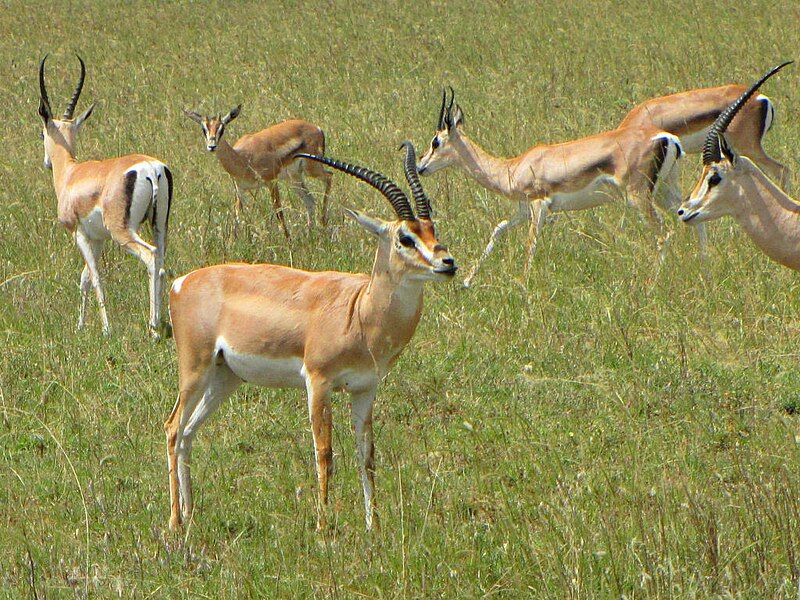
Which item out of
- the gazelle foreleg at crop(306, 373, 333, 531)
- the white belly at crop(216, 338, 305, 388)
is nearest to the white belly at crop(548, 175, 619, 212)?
the white belly at crop(216, 338, 305, 388)

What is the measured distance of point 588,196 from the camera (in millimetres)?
7738

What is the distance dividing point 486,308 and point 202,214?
112 inches

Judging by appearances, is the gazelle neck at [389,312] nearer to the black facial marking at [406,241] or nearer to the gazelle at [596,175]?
the black facial marking at [406,241]

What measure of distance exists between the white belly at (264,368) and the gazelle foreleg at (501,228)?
2512mm

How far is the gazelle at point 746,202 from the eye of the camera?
575 centimetres

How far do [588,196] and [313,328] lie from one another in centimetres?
397

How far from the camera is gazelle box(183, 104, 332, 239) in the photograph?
9.32 m

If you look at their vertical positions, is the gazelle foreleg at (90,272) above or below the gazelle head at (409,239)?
below

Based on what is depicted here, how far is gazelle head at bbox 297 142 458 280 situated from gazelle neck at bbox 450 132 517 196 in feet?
12.9

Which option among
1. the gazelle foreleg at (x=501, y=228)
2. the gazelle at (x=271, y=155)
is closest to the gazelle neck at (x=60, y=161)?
the gazelle at (x=271, y=155)

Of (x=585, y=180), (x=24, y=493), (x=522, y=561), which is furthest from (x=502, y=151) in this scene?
(x=522, y=561)

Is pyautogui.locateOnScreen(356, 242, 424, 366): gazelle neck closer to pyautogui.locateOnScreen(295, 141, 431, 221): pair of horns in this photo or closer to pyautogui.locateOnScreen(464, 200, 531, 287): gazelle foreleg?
pyautogui.locateOnScreen(295, 141, 431, 221): pair of horns

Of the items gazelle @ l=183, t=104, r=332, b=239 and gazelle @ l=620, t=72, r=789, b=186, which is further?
gazelle @ l=183, t=104, r=332, b=239

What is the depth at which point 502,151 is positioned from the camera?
986 cm
